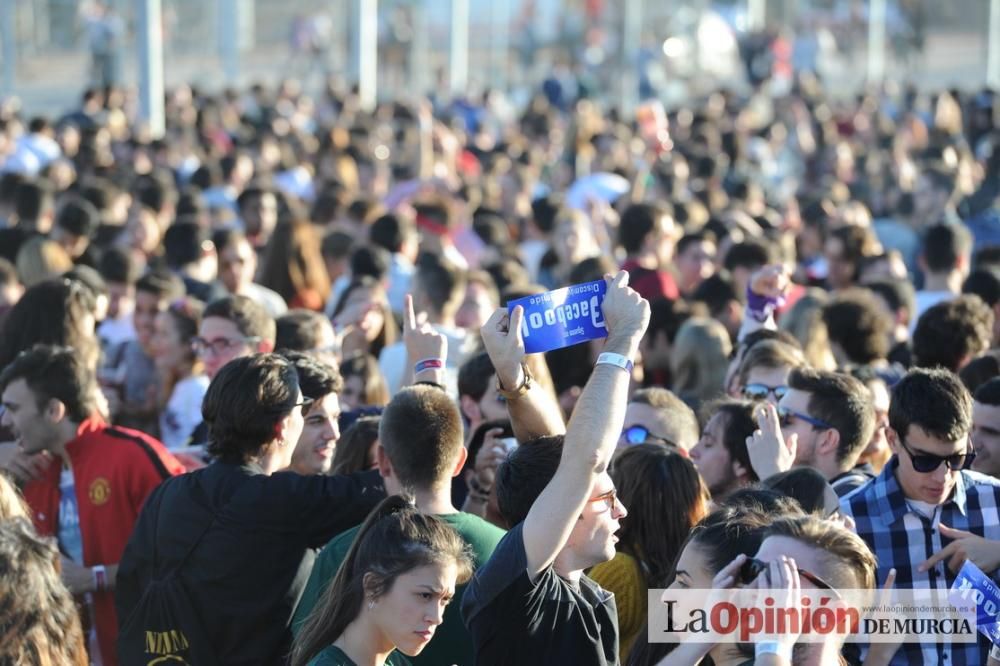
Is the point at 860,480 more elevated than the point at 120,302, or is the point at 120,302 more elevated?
the point at 120,302

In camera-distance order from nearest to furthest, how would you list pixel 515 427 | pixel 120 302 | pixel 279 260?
1. pixel 515 427
2. pixel 120 302
3. pixel 279 260

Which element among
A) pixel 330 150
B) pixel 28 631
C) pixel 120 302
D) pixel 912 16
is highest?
pixel 912 16

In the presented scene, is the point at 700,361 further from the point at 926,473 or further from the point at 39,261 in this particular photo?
the point at 39,261

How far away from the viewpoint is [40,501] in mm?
5625

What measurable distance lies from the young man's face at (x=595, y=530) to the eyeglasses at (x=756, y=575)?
0.48 metres

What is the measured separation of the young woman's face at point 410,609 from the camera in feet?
12.7

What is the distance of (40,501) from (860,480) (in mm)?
2948

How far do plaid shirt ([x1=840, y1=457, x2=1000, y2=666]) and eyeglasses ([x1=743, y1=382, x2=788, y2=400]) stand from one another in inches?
Answer: 50.8

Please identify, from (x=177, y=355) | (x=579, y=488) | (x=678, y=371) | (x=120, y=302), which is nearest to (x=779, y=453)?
(x=579, y=488)

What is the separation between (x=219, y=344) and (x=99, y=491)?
4.35 feet

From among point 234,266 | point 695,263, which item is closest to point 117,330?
Answer: point 234,266

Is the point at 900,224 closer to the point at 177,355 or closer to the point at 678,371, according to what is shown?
the point at 678,371

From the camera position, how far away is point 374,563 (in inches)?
154

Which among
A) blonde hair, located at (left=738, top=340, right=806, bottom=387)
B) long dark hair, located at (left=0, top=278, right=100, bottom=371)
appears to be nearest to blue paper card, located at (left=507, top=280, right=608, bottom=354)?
blonde hair, located at (left=738, top=340, right=806, bottom=387)
